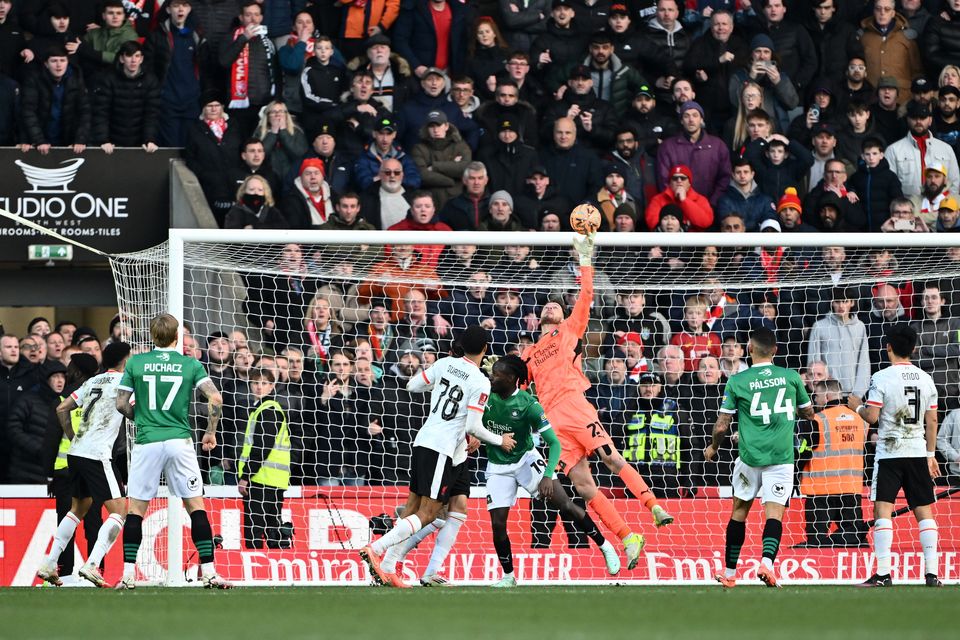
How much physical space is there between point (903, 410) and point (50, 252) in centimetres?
919

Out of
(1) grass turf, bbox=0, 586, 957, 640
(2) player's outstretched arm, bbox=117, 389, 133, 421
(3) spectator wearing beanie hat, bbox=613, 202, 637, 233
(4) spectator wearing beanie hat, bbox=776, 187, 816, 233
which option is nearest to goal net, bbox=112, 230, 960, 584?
(3) spectator wearing beanie hat, bbox=613, 202, 637, 233

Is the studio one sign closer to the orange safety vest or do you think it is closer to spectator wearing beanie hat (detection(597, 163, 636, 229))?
spectator wearing beanie hat (detection(597, 163, 636, 229))

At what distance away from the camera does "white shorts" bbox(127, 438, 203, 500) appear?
11.0 meters

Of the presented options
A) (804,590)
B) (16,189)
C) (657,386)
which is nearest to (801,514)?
(657,386)

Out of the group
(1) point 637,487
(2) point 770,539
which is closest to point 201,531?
(1) point 637,487

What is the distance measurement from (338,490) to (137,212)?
471 centimetres

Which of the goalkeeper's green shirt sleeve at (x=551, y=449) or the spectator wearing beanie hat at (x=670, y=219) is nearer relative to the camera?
the goalkeeper's green shirt sleeve at (x=551, y=449)

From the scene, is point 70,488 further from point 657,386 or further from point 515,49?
point 515,49

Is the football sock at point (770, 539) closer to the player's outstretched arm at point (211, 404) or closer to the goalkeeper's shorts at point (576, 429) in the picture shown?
the goalkeeper's shorts at point (576, 429)

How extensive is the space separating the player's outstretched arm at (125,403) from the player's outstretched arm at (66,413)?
1107mm

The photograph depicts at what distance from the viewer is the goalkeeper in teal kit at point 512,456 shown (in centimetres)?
1202

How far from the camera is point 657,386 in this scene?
14312mm

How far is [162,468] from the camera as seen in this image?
11.0 m

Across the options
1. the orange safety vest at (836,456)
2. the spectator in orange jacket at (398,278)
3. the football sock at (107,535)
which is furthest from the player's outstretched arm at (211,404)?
the orange safety vest at (836,456)
